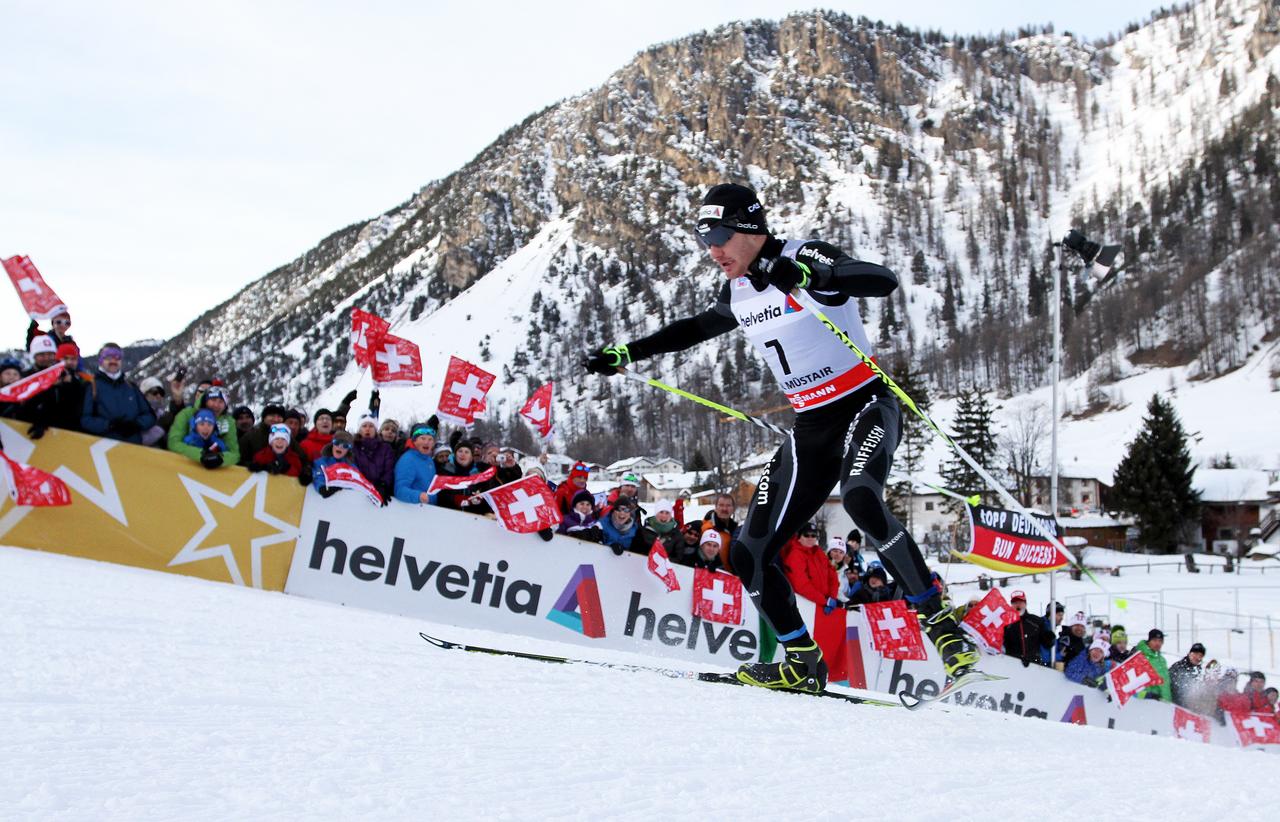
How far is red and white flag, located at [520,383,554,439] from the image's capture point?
28.9ft

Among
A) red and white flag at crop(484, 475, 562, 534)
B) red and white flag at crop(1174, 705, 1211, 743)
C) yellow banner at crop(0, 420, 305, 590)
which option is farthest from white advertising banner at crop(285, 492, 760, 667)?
red and white flag at crop(1174, 705, 1211, 743)

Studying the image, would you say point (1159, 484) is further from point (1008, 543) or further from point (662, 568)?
point (1008, 543)

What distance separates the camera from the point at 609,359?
4891 millimetres

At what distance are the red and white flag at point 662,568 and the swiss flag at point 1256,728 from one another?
6907mm

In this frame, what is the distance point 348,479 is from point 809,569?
3833 millimetres

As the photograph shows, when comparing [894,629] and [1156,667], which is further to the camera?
[1156,667]

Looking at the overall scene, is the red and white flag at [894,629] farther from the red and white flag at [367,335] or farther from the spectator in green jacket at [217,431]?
the spectator in green jacket at [217,431]

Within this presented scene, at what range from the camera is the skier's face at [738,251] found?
4.32 metres

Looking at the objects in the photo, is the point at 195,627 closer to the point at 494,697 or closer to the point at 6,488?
the point at 494,697

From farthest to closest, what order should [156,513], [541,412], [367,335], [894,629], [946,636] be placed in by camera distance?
[541,412] < [367,335] < [894,629] < [156,513] < [946,636]

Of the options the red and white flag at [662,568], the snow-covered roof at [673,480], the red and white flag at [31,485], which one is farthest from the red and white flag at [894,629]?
the snow-covered roof at [673,480]

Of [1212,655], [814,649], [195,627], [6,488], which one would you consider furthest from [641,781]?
[1212,655]

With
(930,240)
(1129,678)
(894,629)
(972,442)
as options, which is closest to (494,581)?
(894,629)

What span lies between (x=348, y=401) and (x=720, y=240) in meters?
5.40
